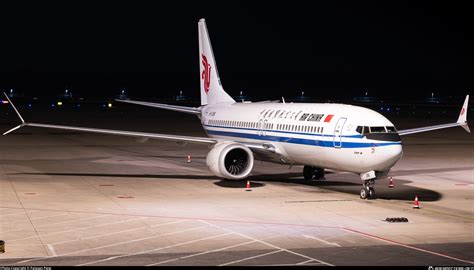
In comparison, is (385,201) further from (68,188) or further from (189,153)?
(189,153)

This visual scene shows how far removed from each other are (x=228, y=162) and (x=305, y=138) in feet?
14.1

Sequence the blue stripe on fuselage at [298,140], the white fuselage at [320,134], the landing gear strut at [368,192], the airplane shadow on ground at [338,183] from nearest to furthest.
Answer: the white fuselage at [320,134] → the blue stripe on fuselage at [298,140] → the landing gear strut at [368,192] → the airplane shadow on ground at [338,183]

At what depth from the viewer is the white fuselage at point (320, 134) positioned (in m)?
30.3

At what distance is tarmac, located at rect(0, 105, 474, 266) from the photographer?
20359mm

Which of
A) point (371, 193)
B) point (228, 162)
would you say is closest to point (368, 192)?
point (371, 193)

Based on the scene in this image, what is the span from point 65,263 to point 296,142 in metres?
16.9

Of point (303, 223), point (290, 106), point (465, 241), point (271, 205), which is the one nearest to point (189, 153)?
point (290, 106)

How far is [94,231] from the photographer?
2372 centimetres

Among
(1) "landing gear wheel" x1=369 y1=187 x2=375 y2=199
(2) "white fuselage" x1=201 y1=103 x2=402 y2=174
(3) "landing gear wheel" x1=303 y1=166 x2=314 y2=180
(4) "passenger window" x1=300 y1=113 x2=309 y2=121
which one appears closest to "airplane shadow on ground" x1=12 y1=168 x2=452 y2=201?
(3) "landing gear wheel" x1=303 y1=166 x2=314 y2=180

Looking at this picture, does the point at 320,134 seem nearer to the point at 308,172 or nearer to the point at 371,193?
the point at 371,193

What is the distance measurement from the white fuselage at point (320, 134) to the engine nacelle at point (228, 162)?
176cm

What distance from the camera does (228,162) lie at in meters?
36.3

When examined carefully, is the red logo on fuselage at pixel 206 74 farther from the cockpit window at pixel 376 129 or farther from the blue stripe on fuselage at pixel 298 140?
the cockpit window at pixel 376 129

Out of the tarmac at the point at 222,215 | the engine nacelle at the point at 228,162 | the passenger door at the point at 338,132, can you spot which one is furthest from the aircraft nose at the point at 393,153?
the engine nacelle at the point at 228,162
